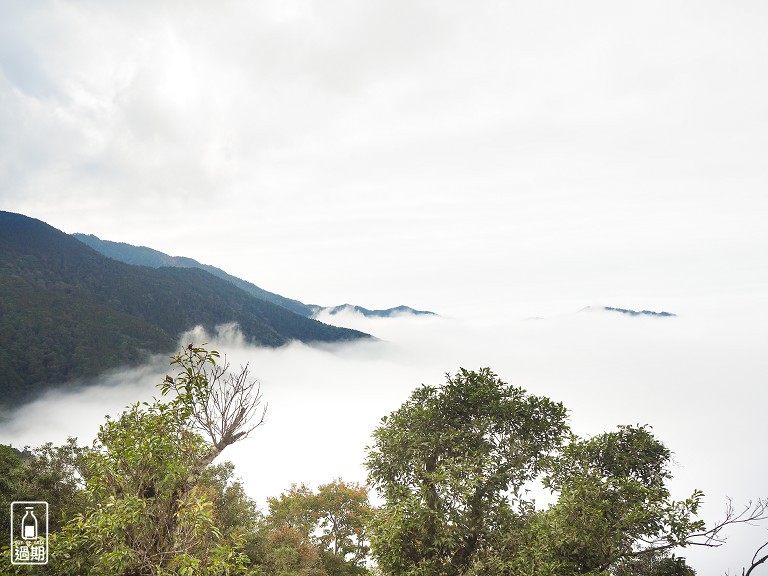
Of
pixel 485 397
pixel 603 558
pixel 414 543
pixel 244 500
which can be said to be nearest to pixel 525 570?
pixel 603 558

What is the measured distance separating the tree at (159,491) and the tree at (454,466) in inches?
300

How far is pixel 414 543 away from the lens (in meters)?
15.5

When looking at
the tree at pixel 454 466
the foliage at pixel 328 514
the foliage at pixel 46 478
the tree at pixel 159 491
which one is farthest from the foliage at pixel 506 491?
the foliage at pixel 328 514

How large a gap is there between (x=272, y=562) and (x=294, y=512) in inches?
609

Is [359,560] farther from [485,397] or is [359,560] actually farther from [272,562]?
[485,397]

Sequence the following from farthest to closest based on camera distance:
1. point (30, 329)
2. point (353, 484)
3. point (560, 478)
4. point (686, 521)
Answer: point (30, 329), point (353, 484), point (560, 478), point (686, 521)

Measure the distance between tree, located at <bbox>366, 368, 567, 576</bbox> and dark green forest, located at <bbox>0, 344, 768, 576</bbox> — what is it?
2.2 inches

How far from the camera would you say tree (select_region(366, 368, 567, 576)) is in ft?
49.4

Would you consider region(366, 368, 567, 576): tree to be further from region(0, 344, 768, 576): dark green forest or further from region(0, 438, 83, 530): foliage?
region(0, 438, 83, 530): foliage

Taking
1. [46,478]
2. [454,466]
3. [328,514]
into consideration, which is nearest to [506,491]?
[454,466]

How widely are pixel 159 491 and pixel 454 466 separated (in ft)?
31.3

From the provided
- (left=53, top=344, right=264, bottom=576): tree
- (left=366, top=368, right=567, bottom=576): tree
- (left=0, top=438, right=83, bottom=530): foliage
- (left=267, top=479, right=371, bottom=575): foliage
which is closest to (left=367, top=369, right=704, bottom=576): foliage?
(left=366, top=368, right=567, bottom=576): tree

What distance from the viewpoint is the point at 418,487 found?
15.7 m

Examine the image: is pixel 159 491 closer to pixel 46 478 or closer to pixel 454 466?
pixel 454 466
